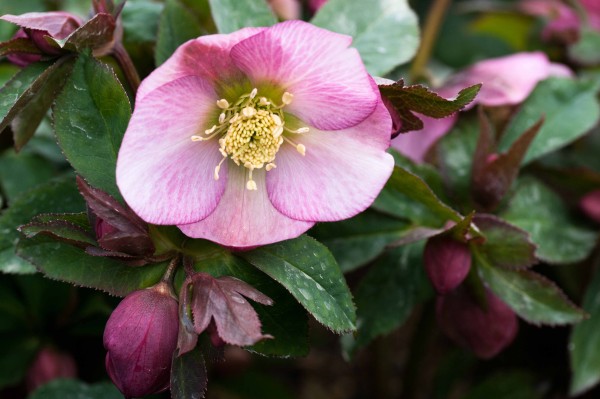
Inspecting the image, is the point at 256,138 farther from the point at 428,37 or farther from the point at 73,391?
the point at 428,37

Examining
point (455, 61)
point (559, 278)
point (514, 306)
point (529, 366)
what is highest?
point (514, 306)

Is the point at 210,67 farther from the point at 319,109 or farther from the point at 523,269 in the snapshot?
the point at 523,269

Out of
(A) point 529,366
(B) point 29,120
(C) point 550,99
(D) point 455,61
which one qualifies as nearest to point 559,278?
(A) point 529,366

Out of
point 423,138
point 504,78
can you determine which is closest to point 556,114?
point 504,78

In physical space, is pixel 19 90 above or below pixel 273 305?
above

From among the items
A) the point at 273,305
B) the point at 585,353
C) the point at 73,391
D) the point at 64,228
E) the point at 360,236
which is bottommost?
the point at 585,353

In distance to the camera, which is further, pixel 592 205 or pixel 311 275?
pixel 592 205

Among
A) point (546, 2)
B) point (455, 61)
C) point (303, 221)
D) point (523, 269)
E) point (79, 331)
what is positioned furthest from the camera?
point (546, 2)

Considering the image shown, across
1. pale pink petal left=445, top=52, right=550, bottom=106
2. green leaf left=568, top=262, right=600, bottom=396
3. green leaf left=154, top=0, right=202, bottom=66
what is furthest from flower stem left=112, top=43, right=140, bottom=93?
green leaf left=568, top=262, right=600, bottom=396
